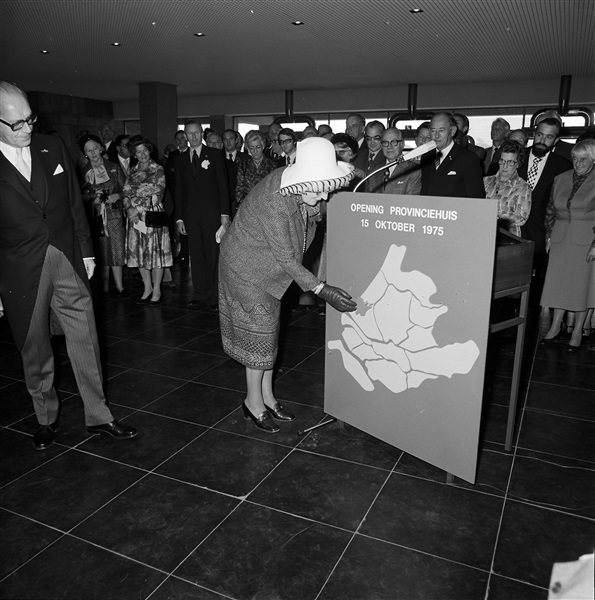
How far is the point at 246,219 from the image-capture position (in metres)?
2.54

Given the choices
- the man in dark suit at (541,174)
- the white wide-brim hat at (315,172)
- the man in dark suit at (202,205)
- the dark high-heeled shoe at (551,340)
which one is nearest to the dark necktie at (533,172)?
the man in dark suit at (541,174)

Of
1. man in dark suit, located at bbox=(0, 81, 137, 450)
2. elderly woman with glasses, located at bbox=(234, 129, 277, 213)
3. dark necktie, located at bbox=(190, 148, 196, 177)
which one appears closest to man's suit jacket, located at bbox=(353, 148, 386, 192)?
elderly woman with glasses, located at bbox=(234, 129, 277, 213)

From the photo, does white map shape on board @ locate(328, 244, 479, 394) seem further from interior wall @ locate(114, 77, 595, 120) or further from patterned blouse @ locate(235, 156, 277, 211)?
interior wall @ locate(114, 77, 595, 120)

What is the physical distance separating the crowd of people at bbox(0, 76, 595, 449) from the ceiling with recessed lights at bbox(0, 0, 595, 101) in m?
1.70

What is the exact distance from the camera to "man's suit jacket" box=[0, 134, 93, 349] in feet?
7.80

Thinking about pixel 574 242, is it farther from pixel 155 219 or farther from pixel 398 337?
pixel 155 219

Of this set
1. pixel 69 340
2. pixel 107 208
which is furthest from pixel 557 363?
pixel 107 208

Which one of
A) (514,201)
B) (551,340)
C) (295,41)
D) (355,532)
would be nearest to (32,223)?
(355,532)

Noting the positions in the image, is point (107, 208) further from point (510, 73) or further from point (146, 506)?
point (510, 73)

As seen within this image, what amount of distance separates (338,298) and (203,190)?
305 cm

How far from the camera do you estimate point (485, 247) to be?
1979 mm

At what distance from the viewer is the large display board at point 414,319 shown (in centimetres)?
206

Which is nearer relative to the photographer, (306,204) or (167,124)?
(306,204)

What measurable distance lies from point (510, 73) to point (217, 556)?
11868 mm
